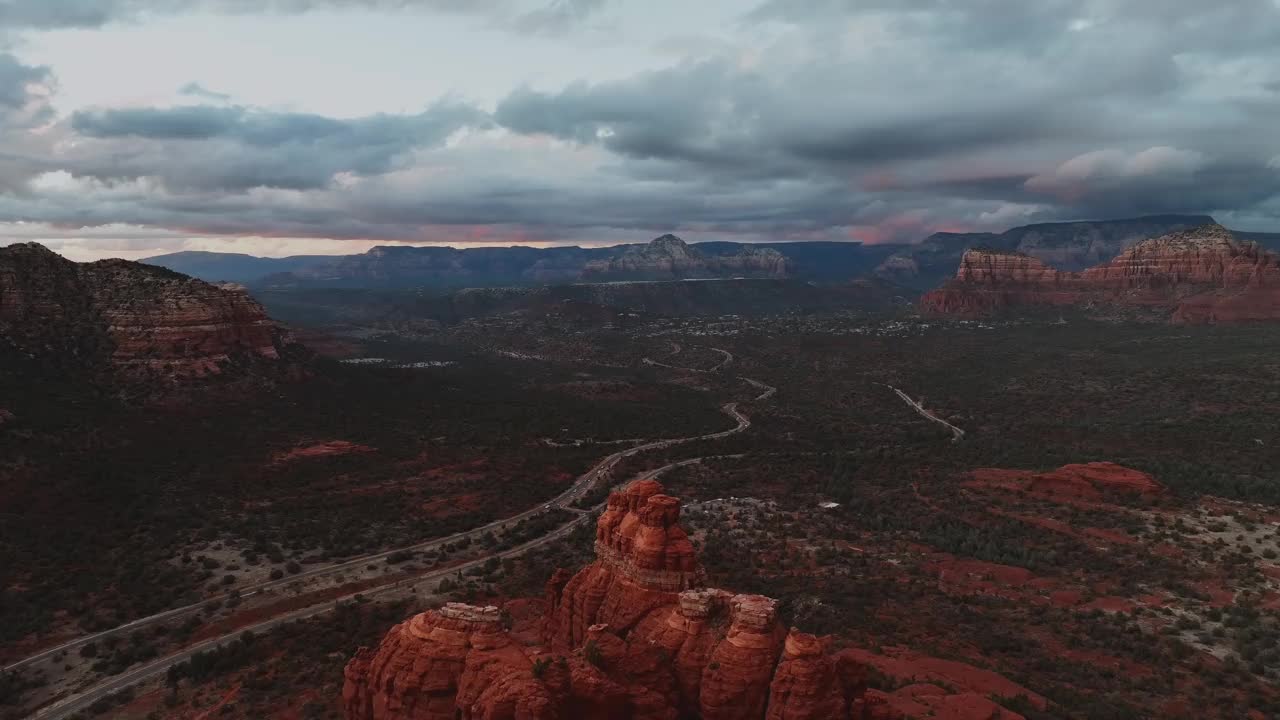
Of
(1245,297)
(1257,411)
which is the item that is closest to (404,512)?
(1257,411)

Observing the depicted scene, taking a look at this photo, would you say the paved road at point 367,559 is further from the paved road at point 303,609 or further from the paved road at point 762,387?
the paved road at point 762,387

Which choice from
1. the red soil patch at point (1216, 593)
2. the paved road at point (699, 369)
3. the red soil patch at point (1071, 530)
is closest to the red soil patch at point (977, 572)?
the red soil patch at point (1216, 593)

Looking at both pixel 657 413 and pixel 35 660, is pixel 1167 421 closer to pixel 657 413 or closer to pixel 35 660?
pixel 657 413

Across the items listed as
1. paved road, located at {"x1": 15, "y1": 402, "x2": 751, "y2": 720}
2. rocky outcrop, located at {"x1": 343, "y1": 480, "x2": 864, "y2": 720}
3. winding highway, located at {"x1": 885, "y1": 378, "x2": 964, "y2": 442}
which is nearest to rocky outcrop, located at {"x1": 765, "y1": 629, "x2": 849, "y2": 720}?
rocky outcrop, located at {"x1": 343, "y1": 480, "x2": 864, "y2": 720}

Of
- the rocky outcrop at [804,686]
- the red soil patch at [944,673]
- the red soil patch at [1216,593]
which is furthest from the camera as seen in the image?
the red soil patch at [1216,593]

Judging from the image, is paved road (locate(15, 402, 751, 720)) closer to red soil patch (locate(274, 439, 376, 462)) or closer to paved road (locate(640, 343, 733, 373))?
red soil patch (locate(274, 439, 376, 462))
